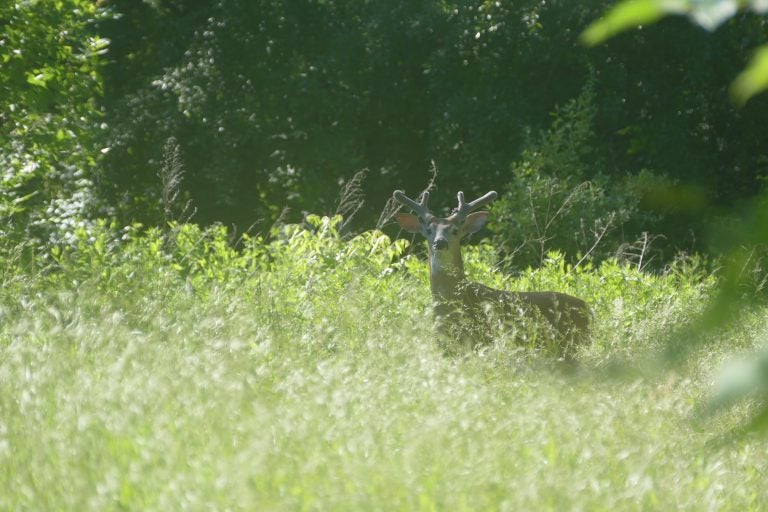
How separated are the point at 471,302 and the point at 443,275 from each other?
1.38ft

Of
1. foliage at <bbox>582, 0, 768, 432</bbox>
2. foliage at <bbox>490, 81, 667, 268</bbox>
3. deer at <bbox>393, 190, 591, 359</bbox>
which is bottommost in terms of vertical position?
foliage at <bbox>490, 81, 667, 268</bbox>

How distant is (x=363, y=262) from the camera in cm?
988

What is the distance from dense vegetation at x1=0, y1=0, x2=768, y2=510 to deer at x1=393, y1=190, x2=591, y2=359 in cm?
19

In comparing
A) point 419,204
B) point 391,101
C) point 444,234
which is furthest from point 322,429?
point 391,101

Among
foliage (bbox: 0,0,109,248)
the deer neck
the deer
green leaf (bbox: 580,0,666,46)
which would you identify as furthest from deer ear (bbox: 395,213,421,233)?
green leaf (bbox: 580,0,666,46)

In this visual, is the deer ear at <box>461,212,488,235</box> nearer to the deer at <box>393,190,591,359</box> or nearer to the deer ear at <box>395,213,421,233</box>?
the deer at <box>393,190,591,359</box>

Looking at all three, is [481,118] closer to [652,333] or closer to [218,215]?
[218,215]

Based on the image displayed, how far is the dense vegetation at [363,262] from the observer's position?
342cm

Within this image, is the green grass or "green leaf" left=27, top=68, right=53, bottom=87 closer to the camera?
the green grass

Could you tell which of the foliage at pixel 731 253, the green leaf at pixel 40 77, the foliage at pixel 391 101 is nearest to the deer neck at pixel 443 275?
the green leaf at pixel 40 77

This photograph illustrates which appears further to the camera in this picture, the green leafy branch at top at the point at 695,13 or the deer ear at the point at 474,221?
the deer ear at the point at 474,221

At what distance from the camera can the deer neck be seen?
29.2ft

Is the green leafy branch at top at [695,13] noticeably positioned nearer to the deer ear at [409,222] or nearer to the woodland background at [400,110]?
the deer ear at [409,222]

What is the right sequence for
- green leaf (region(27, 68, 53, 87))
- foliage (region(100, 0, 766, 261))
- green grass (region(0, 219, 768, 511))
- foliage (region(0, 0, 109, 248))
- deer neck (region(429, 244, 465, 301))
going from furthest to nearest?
foliage (region(100, 0, 766, 261))
foliage (region(0, 0, 109, 248))
green leaf (region(27, 68, 53, 87))
deer neck (region(429, 244, 465, 301))
green grass (region(0, 219, 768, 511))
